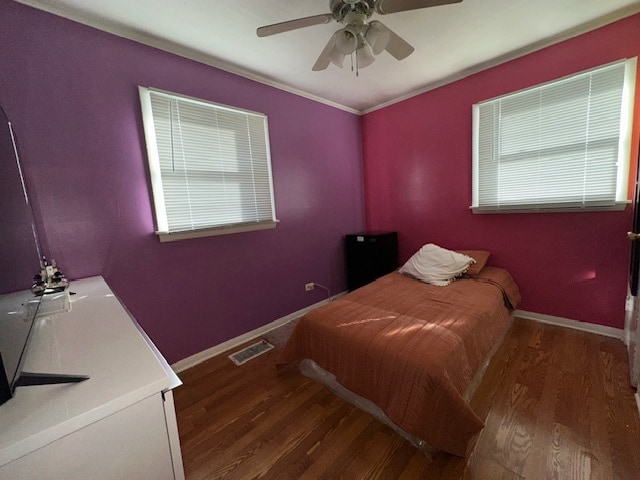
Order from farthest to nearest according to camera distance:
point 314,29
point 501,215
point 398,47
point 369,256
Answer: point 369,256
point 501,215
point 314,29
point 398,47

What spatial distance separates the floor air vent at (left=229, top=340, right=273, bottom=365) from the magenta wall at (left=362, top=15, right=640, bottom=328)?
7.04 feet

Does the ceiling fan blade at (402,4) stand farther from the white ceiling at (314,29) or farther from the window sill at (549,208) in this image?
the window sill at (549,208)

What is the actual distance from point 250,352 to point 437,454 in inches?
63.3

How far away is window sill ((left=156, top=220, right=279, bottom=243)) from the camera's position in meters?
2.02

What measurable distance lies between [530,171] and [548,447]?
2215 millimetres

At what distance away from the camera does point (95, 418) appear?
58 centimetres

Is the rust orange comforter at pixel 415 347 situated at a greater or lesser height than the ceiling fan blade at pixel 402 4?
lesser

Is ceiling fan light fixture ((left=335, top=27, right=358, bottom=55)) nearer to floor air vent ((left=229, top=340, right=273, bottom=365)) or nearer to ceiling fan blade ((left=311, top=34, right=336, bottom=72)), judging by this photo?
ceiling fan blade ((left=311, top=34, right=336, bottom=72))

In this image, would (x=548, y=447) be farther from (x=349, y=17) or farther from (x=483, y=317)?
(x=349, y=17)

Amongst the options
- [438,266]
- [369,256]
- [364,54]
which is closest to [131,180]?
[364,54]

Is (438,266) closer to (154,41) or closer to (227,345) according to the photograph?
(227,345)

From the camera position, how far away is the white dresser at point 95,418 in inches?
20.4

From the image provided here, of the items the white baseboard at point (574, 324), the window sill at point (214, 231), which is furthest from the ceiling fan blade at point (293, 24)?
the white baseboard at point (574, 324)

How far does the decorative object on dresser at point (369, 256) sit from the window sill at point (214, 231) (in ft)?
3.89
